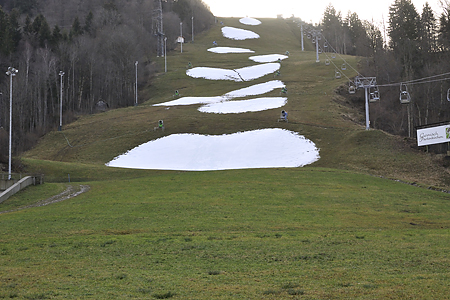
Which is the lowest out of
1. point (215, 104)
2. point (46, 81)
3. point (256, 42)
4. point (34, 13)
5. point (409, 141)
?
point (409, 141)

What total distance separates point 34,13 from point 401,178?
145030 mm

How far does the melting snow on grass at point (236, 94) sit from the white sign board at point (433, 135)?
41369 mm

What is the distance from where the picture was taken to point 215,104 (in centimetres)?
7412

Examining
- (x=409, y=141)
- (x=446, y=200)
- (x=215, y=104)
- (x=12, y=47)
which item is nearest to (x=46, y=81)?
(x=12, y=47)

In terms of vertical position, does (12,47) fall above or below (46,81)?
above

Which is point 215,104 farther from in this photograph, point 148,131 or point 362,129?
point 362,129

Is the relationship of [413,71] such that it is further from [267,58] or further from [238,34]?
[238,34]

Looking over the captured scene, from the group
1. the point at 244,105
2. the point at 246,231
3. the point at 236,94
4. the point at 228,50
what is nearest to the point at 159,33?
the point at 228,50

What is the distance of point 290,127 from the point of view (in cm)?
5559

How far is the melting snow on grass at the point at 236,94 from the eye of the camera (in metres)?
78.9

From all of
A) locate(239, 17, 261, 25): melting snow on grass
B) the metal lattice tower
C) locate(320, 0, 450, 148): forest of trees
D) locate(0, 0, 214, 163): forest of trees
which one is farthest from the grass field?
locate(239, 17, 261, 25): melting snow on grass

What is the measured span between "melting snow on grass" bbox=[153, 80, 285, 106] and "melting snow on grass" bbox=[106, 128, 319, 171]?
23.2 meters

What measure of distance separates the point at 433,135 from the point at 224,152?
23050 millimetres

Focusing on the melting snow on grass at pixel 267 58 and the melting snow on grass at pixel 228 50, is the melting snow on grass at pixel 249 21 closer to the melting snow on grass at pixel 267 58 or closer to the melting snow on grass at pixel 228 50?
the melting snow on grass at pixel 228 50
